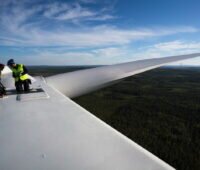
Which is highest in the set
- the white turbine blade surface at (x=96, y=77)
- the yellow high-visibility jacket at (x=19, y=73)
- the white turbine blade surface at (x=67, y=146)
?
the yellow high-visibility jacket at (x=19, y=73)

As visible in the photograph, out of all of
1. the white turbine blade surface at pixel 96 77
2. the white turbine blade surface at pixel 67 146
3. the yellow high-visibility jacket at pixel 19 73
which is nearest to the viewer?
the white turbine blade surface at pixel 67 146

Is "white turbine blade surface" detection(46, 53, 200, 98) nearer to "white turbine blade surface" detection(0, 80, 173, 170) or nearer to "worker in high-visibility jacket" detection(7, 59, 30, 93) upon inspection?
"worker in high-visibility jacket" detection(7, 59, 30, 93)

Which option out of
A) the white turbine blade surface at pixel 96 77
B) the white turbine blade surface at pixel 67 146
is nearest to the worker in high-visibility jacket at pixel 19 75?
the white turbine blade surface at pixel 96 77

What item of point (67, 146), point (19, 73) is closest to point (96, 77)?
point (19, 73)

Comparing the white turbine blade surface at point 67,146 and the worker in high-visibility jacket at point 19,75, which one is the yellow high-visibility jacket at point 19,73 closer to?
the worker in high-visibility jacket at point 19,75

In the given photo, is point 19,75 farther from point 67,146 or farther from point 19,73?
point 67,146

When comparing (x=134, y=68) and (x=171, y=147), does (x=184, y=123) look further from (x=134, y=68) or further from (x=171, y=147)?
(x=134, y=68)

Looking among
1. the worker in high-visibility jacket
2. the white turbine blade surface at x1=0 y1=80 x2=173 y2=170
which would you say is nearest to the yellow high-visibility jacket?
the worker in high-visibility jacket
